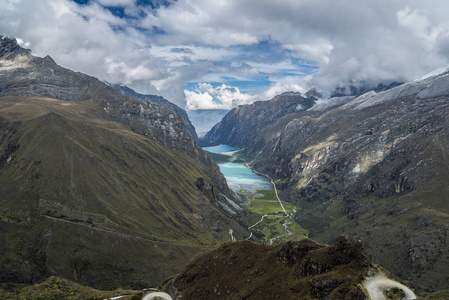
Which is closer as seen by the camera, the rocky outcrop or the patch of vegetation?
the rocky outcrop

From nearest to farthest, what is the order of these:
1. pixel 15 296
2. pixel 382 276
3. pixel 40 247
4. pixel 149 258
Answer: pixel 382 276 < pixel 15 296 < pixel 40 247 < pixel 149 258

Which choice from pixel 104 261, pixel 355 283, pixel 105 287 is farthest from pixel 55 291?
→ pixel 355 283

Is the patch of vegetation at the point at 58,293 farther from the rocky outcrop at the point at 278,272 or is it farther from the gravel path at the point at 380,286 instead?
the gravel path at the point at 380,286

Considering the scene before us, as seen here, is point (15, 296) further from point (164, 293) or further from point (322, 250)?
point (322, 250)

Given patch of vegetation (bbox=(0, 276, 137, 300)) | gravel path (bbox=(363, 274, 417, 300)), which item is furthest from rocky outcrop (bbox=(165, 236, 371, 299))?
patch of vegetation (bbox=(0, 276, 137, 300))

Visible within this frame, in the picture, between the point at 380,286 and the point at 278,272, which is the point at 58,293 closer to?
the point at 278,272

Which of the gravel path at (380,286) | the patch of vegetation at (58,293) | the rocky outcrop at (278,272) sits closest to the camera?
the gravel path at (380,286)

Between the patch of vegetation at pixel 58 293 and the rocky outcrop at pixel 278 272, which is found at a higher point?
the rocky outcrop at pixel 278 272

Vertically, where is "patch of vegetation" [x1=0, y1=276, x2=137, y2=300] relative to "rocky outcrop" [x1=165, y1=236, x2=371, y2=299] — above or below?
below

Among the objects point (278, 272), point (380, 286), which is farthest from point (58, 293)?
point (380, 286)

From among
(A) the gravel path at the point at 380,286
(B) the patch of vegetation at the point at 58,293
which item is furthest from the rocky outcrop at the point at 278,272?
(B) the patch of vegetation at the point at 58,293

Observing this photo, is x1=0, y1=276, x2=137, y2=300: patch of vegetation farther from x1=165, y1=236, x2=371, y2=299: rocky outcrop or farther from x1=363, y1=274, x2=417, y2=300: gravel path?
x1=363, y1=274, x2=417, y2=300: gravel path
